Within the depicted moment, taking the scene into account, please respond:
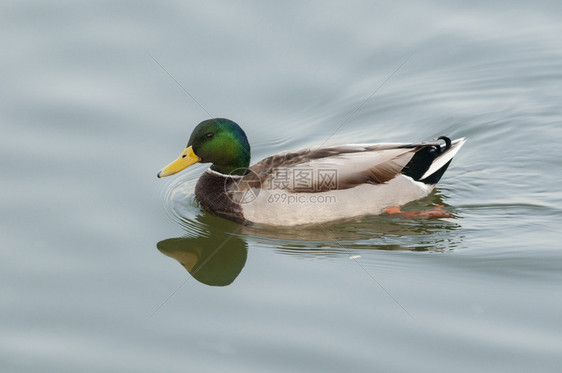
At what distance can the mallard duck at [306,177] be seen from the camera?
7977 mm

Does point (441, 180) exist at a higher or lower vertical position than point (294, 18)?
lower

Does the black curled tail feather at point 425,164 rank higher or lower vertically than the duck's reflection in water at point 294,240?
higher

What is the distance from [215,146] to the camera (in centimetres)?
823

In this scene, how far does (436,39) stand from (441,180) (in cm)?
261

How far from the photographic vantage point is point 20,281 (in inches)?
266

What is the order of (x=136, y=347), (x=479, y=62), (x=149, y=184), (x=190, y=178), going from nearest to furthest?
(x=136, y=347) < (x=149, y=184) < (x=190, y=178) < (x=479, y=62)

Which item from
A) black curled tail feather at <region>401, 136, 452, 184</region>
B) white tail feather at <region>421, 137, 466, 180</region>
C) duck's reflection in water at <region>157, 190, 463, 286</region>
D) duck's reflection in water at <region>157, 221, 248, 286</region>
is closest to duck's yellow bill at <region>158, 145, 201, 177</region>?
duck's reflection in water at <region>157, 190, 463, 286</region>

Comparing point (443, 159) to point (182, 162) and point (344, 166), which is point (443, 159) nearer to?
point (344, 166)

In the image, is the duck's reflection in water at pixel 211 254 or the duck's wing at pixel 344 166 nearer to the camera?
the duck's reflection in water at pixel 211 254

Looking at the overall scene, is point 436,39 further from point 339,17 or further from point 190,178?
point 190,178

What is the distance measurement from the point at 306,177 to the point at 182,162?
126cm

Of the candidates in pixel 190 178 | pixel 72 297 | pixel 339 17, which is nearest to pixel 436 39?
pixel 339 17

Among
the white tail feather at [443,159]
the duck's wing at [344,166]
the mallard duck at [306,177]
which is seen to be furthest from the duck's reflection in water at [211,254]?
the white tail feather at [443,159]

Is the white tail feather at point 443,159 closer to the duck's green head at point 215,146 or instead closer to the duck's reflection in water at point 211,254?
the duck's green head at point 215,146
